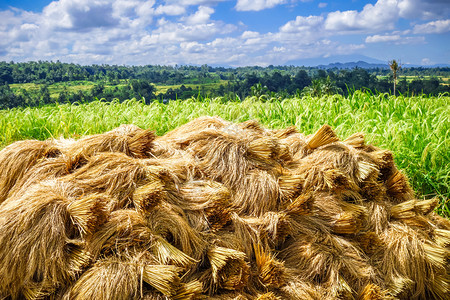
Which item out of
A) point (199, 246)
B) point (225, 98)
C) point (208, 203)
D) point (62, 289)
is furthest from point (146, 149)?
point (225, 98)

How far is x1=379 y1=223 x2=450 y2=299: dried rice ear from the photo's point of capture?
7.19ft

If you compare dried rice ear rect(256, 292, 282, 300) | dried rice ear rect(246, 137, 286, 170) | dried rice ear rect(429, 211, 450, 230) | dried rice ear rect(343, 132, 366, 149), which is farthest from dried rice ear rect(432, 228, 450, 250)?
dried rice ear rect(256, 292, 282, 300)

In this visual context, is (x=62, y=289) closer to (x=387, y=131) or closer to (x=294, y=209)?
(x=294, y=209)

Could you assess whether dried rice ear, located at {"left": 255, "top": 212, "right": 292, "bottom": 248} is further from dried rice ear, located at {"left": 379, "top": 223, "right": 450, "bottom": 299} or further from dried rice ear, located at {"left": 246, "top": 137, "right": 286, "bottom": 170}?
dried rice ear, located at {"left": 379, "top": 223, "right": 450, "bottom": 299}

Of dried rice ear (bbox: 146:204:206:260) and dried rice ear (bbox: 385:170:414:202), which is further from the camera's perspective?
dried rice ear (bbox: 385:170:414:202)

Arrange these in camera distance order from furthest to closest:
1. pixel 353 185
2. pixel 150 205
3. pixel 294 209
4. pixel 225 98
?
pixel 225 98 → pixel 353 185 → pixel 294 209 → pixel 150 205

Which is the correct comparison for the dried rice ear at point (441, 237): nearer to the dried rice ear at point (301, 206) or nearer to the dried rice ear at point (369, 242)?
the dried rice ear at point (369, 242)

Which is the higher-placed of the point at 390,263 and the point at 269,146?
the point at 269,146

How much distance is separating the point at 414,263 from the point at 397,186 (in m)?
0.56

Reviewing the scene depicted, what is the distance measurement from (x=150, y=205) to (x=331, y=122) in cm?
393

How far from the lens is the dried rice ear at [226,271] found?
1589 mm

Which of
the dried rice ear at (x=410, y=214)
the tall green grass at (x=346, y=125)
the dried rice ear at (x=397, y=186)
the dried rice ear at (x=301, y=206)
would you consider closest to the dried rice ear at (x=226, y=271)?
the dried rice ear at (x=301, y=206)

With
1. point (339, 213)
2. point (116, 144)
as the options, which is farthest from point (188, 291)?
point (339, 213)

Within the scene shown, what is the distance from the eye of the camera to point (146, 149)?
2062 millimetres
